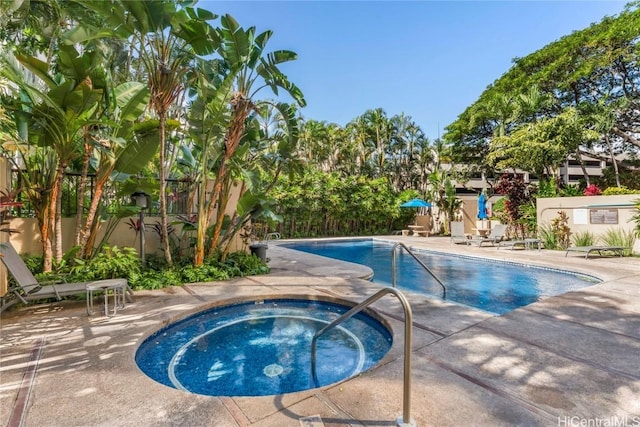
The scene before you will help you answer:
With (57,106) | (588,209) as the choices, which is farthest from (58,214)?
(588,209)

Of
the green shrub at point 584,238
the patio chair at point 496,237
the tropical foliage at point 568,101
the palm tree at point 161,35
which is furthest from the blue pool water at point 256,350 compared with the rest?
the tropical foliage at point 568,101

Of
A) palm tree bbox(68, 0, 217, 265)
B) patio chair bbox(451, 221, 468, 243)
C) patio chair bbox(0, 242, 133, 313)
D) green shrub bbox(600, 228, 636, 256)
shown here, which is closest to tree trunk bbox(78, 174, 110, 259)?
palm tree bbox(68, 0, 217, 265)

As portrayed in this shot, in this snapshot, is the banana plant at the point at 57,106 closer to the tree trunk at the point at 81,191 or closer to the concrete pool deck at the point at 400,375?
the tree trunk at the point at 81,191

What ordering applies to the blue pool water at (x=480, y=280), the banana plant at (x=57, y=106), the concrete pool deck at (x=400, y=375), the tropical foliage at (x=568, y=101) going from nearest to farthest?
the concrete pool deck at (x=400, y=375) < the banana plant at (x=57, y=106) < the blue pool water at (x=480, y=280) < the tropical foliage at (x=568, y=101)

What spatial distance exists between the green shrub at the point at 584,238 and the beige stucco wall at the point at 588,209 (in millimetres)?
126

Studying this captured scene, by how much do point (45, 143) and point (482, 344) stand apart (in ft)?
24.1

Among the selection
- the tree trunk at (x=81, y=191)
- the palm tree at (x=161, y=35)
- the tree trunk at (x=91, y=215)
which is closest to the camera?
the palm tree at (x=161, y=35)

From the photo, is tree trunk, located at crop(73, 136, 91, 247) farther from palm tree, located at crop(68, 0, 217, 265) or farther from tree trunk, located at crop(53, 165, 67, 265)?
palm tree, located at crop(68, 0, 217, 265)

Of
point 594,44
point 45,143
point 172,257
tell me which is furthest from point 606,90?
point 45,143

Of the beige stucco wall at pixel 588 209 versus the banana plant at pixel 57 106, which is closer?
the banana plant at pixel 57 106

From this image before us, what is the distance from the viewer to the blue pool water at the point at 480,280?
6.62 m

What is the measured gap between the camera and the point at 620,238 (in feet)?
34.8

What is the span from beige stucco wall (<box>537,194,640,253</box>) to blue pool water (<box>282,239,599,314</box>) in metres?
4.65

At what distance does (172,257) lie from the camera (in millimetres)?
7688
